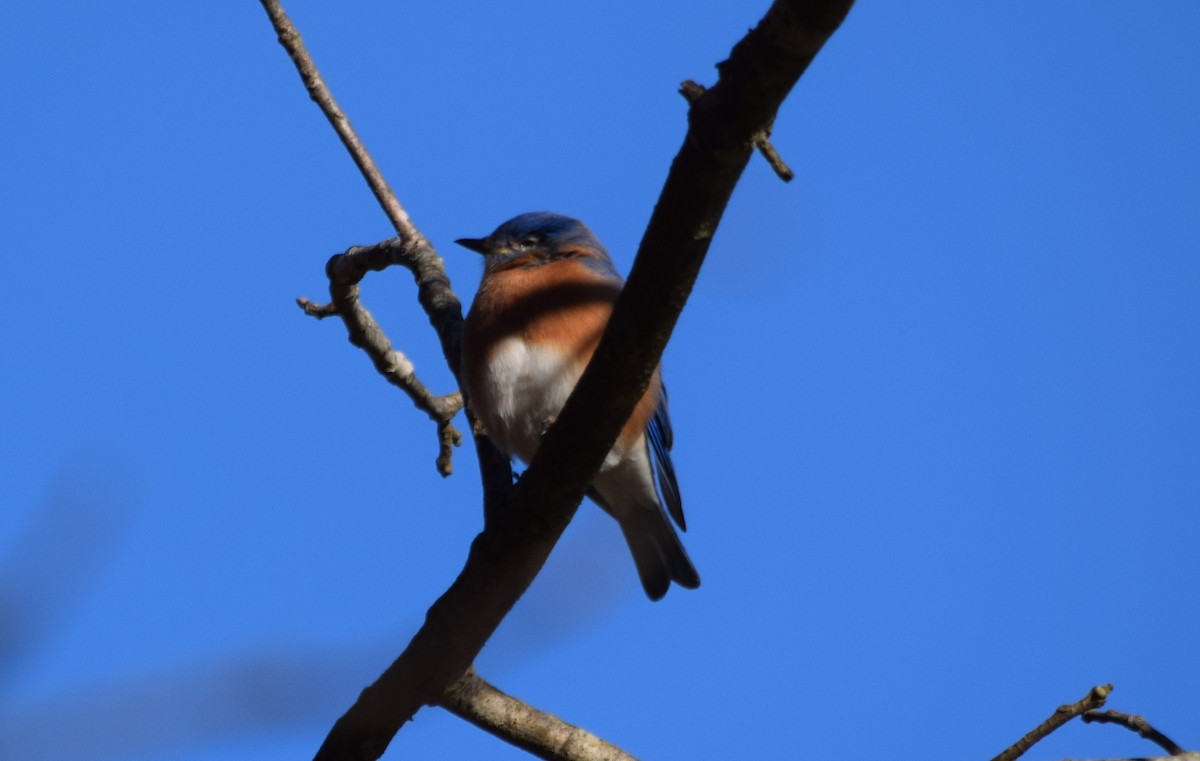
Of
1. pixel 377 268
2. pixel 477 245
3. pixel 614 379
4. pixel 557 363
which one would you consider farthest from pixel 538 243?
pixel 614 379

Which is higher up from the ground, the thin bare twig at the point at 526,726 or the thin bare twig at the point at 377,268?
the thin bare twig at the point at 377,268

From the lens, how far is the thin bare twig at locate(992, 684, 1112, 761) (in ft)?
9.70

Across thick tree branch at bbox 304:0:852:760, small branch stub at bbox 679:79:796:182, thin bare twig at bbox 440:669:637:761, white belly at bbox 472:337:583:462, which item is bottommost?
thin bare twig at bbox 440:669:637:761

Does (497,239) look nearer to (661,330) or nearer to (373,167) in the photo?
(373,167)

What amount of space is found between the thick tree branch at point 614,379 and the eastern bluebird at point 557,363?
1.62m

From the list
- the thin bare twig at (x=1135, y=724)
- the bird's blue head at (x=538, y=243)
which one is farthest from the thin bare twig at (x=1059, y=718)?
the bird's blue head at (x=538, y=243)

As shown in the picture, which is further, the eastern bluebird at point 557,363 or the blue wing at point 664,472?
the blue wing at point 664,472

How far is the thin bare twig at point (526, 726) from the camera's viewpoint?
12.8 feet

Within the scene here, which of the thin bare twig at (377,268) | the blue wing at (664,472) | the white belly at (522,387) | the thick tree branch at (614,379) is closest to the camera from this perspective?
the thick tree branch at (614,379)

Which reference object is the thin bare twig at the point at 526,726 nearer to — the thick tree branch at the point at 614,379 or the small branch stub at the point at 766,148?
the thick tree branch at the point at 614,379

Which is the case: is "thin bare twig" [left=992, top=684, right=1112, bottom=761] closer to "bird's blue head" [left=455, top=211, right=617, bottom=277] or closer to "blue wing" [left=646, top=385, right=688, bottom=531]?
"blue wing" [left=646, top=385, right=688, bottom=531]

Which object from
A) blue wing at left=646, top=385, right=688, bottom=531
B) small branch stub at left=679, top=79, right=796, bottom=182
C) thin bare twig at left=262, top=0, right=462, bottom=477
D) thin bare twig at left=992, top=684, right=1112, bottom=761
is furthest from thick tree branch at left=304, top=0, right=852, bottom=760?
blue wing at left=646, top=385, right=688, bottom=531

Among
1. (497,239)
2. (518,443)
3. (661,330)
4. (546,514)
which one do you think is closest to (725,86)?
(661,330)

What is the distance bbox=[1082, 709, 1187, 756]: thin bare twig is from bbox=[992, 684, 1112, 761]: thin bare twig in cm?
20
